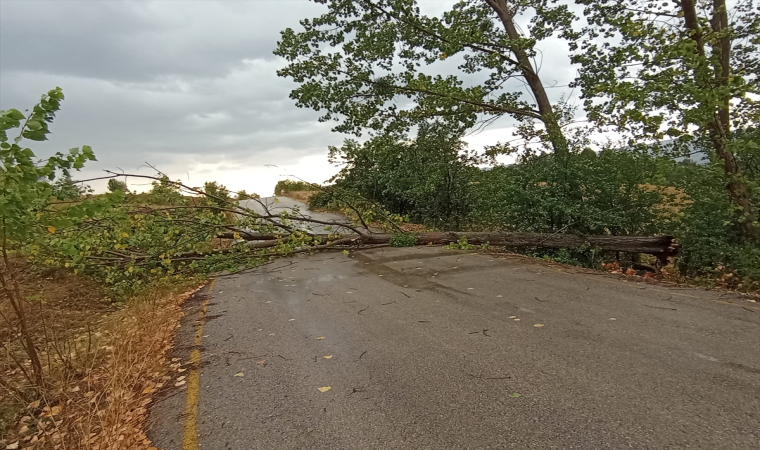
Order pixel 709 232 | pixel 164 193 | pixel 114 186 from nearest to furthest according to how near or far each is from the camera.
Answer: pixel 114 186 → pixel 709 232 → pixel 164 193

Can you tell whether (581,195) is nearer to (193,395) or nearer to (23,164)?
(193,395)

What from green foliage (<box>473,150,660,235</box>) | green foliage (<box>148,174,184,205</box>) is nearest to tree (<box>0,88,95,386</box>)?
green foliage (<box>148,174,184,205</box>)

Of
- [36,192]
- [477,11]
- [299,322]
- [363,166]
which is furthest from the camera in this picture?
[363,166]

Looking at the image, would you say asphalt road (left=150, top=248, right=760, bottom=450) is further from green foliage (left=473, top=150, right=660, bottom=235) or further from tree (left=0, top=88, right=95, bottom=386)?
green foliage (left=473, top=150, right=660, bottom=235)

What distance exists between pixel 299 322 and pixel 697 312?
16.9 ft

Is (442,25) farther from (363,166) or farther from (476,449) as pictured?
(476,449)

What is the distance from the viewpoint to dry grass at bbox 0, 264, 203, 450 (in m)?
3.67

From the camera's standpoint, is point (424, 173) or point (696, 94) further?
point (424, 173)

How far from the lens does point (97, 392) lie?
14.5ft

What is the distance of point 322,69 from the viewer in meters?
13.6

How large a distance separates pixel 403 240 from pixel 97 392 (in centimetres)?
941

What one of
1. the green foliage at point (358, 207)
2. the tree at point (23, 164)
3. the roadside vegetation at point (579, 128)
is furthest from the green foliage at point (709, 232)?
the tree at point (23, 164)

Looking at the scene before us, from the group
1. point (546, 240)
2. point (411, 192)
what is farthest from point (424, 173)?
point (546, 240)

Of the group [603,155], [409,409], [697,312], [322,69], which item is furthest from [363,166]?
[409,409]
